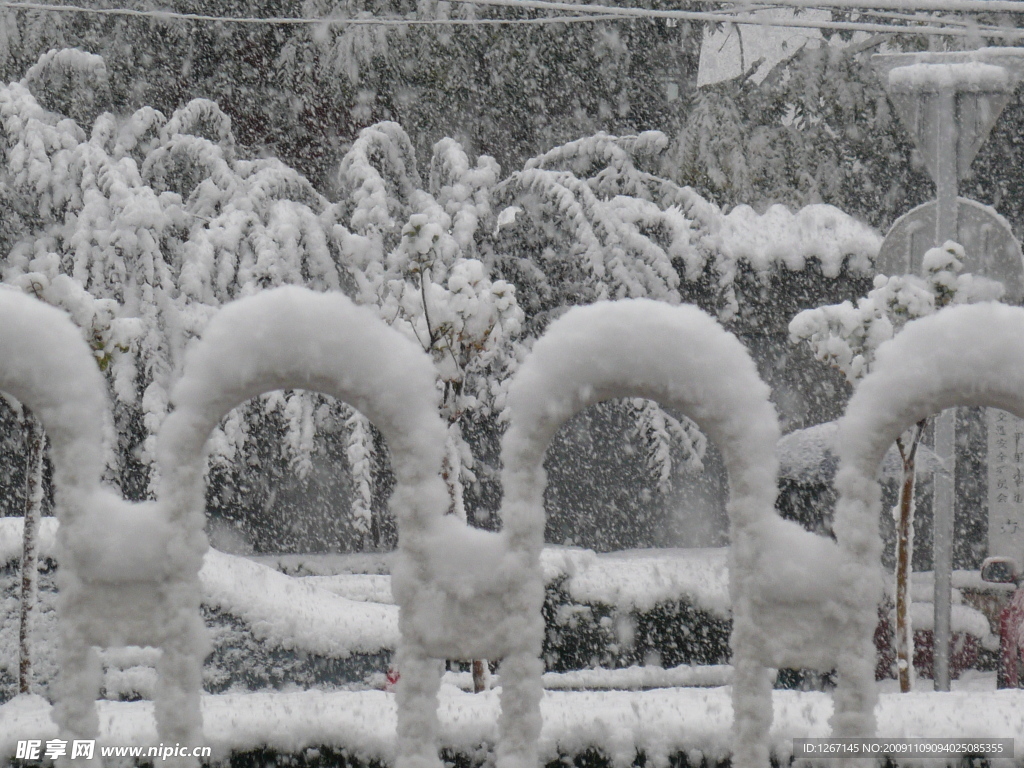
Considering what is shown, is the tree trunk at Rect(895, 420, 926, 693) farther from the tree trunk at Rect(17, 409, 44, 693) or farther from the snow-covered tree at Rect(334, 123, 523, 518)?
the tree trunk at Rect(17, 409, 44, 693)

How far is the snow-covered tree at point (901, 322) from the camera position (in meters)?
4.18

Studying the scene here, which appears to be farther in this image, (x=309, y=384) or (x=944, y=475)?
(x=944, y=475)

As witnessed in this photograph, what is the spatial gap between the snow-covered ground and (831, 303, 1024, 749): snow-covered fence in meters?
0.42

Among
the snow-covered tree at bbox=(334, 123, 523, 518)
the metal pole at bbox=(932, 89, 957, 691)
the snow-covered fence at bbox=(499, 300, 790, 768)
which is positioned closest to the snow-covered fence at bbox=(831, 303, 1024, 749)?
the snow-covered fence at bbox=(499, 300, 790, 768)

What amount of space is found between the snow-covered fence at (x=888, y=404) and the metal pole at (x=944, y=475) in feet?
10.4

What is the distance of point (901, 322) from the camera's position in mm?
4398

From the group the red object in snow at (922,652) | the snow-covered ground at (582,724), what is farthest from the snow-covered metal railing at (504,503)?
the red object in snow at (922,652)

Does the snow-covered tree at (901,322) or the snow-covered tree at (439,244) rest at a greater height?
the snow-covered tree at (439,244)

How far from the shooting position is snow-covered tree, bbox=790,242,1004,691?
4.18m

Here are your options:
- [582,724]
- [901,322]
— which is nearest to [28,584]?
[582,724]

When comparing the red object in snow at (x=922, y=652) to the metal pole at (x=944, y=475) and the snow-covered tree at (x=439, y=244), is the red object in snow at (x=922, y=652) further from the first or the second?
the snow-covered tree at (x=439, y=244)

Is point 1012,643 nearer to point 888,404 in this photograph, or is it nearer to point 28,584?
point 888,404

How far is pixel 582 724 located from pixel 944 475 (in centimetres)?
322

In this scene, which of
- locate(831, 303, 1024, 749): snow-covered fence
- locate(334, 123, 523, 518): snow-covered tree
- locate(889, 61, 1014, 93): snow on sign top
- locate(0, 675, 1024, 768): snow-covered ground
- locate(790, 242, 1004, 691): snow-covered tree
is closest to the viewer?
locate(831, 303, 1024, 749): snow-covered fence
